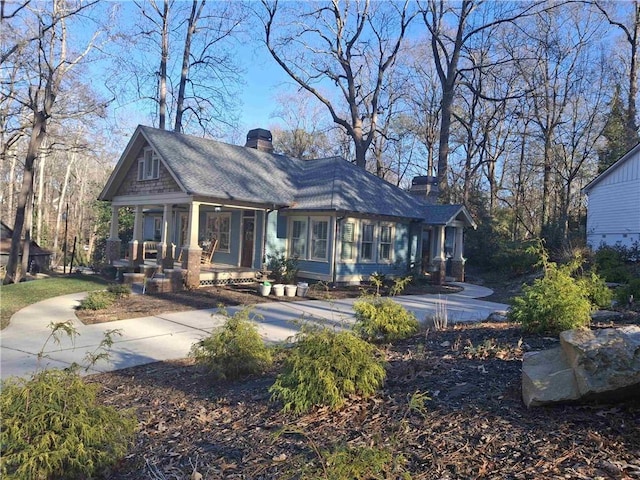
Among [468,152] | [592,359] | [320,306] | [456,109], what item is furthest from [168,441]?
[456,109]

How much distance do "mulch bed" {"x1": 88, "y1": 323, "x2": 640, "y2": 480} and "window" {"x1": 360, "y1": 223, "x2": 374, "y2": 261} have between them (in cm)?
1289

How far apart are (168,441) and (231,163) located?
1523 centimetres

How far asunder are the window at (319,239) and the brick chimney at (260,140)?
5.86 metres

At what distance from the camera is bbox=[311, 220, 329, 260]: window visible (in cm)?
1711

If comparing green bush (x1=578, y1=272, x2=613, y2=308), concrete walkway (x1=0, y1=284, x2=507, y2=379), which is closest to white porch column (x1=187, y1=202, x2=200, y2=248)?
concrete walkway (x1=0, y1=284, x2=507, y2=379)

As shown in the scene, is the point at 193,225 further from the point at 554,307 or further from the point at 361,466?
the point at 361,466

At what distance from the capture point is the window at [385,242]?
60.8 feet

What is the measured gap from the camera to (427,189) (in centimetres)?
2430

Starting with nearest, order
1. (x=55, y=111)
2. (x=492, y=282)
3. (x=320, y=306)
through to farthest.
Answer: (x=320, y=306)
(x=492, y=282)
(x=55, y=111)

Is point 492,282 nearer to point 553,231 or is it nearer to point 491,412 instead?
point 553,231

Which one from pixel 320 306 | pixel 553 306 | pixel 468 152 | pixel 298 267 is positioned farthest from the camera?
pixel 468 152

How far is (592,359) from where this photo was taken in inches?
135

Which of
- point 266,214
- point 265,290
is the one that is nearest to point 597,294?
point 265,290

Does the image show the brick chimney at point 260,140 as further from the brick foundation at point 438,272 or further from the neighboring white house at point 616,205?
the neighboring white house at point 616,205
